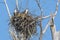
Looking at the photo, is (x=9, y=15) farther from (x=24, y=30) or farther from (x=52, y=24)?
(x=52, y=24)

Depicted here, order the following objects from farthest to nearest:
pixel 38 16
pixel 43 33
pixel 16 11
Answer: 1. pixel 16 11
2. pixel 38 16
3. pixel 43 33

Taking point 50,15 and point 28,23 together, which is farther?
point 28,23

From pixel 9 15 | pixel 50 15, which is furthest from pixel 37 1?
pixel 9 15

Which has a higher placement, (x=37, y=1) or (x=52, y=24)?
(x=37, y=1)

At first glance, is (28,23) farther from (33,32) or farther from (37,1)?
(37,1)

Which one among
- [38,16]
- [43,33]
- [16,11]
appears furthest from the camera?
[16,11]

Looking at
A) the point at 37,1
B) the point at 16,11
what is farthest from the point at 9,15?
the point at 37,1
